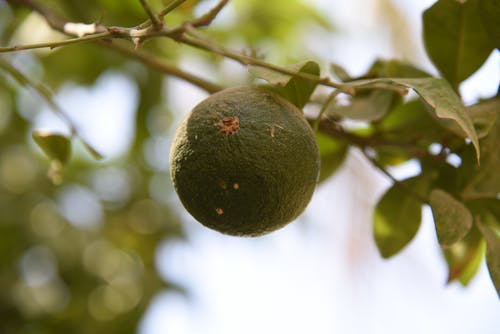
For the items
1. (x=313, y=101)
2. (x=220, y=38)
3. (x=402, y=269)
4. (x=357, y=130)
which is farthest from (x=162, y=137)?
(x=402, y=269)

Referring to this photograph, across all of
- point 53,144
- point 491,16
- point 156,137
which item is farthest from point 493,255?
point 156,137

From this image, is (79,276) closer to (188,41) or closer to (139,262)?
(139,262)

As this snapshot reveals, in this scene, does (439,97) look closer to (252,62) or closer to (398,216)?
(252,62)

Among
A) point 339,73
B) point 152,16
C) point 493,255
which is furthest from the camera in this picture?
point 339,73

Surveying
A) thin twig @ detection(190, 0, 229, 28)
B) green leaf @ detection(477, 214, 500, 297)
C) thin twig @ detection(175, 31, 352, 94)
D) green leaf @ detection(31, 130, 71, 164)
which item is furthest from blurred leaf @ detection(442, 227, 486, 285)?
green leaf @ detection(31, 130, 71, 164)

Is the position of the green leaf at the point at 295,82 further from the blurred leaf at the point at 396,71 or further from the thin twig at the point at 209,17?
the blurred leaf at the point at 396,71

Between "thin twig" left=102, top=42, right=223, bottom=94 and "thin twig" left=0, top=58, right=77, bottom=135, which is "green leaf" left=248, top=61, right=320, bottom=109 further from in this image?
"thin twig" left=0, top=58, right=77, bottom=135
